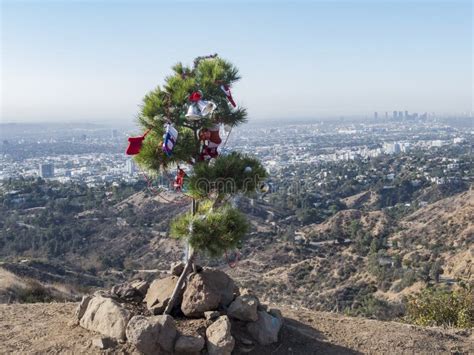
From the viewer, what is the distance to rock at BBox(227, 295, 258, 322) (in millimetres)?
5426

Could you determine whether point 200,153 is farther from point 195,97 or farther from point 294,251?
point 294,251

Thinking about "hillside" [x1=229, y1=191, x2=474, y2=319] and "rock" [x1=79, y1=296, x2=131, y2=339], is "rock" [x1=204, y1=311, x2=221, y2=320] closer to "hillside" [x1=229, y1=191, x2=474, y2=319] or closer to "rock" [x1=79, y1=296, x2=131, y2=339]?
"rock" [x1=79, y1=296, x2=131, y2=339]

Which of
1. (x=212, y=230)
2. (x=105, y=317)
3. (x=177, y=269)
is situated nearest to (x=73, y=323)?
(x=105, y=317)

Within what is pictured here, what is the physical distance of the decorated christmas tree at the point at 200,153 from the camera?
5.02 meters

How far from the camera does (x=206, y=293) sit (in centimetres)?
545

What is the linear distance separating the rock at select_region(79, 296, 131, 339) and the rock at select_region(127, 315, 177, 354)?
0.26 metres

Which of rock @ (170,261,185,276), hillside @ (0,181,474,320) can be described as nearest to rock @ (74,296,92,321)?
rock @ (170,261,185,276)

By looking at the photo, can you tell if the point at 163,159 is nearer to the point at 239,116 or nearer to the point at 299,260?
the point at 239,116

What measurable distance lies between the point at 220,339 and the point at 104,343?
1177 mm

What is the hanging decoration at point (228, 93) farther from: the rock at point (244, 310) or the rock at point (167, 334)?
the rock at point (167, 334)

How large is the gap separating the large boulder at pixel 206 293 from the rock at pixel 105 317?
68 cm

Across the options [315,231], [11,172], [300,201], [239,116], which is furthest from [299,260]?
→ [11,172]

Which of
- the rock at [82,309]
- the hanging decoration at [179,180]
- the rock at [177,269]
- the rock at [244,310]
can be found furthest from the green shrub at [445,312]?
the rock at [82,309]

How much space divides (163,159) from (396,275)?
22305mm
